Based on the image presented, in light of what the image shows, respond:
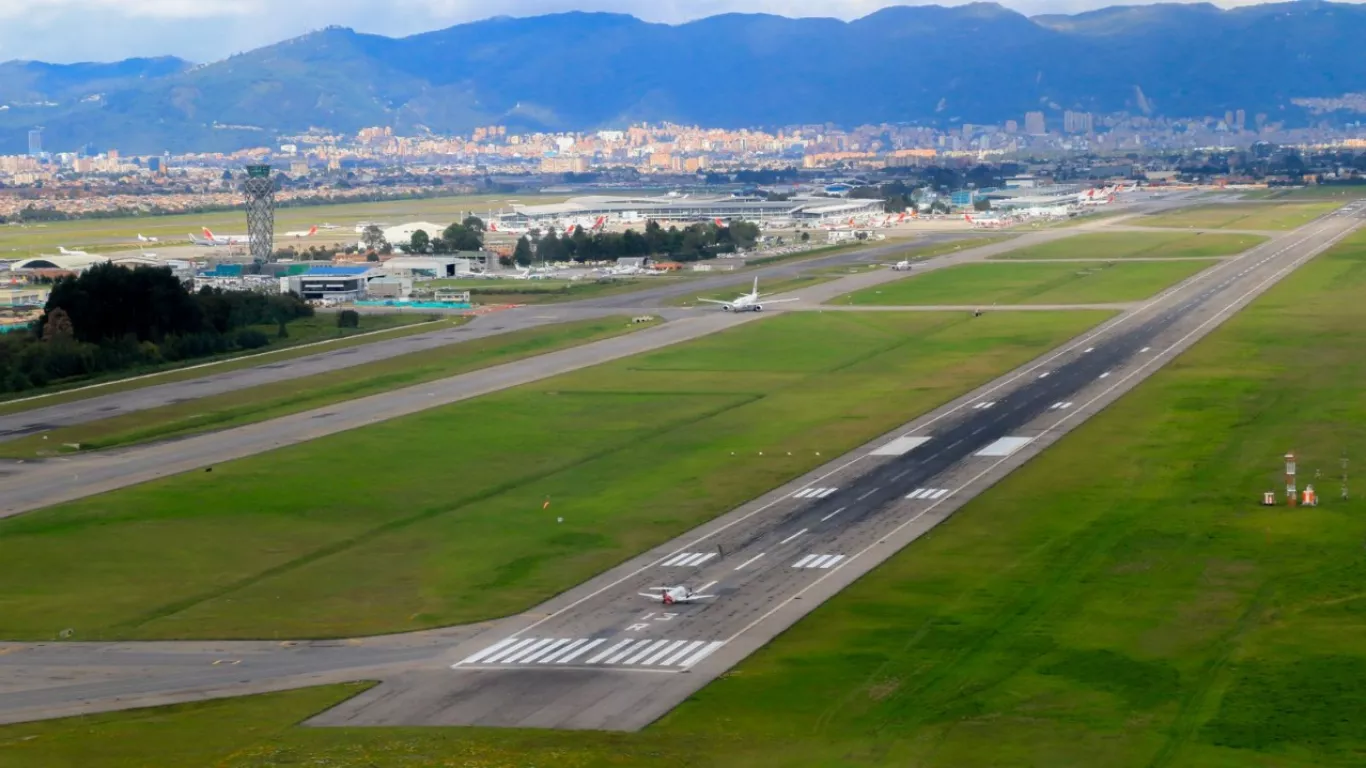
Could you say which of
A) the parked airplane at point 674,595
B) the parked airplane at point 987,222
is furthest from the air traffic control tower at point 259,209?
the parked airplane at point 674,595

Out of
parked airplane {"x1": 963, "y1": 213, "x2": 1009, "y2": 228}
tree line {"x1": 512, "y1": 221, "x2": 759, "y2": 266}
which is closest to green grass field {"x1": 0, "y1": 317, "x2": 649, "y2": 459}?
tree line {"x1": 512, "y1": 221, "x2": 759, "y2": 266}

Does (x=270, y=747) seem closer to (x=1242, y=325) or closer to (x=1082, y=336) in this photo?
(x=1082, y=336)

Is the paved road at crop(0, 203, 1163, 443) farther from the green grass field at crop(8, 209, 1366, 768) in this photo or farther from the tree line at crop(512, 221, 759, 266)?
the green grass field at crop(8, 209, 1366, 768)

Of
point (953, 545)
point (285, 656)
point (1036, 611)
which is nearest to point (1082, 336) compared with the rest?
point (953, 545)

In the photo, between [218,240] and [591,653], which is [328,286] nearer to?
[218,240]

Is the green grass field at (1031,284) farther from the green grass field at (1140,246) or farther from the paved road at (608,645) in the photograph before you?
the paved road at (608,645)

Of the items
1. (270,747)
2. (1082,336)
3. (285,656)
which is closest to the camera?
(270,747)

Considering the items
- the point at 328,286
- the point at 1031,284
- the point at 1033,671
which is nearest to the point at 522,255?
the point at 328,286
